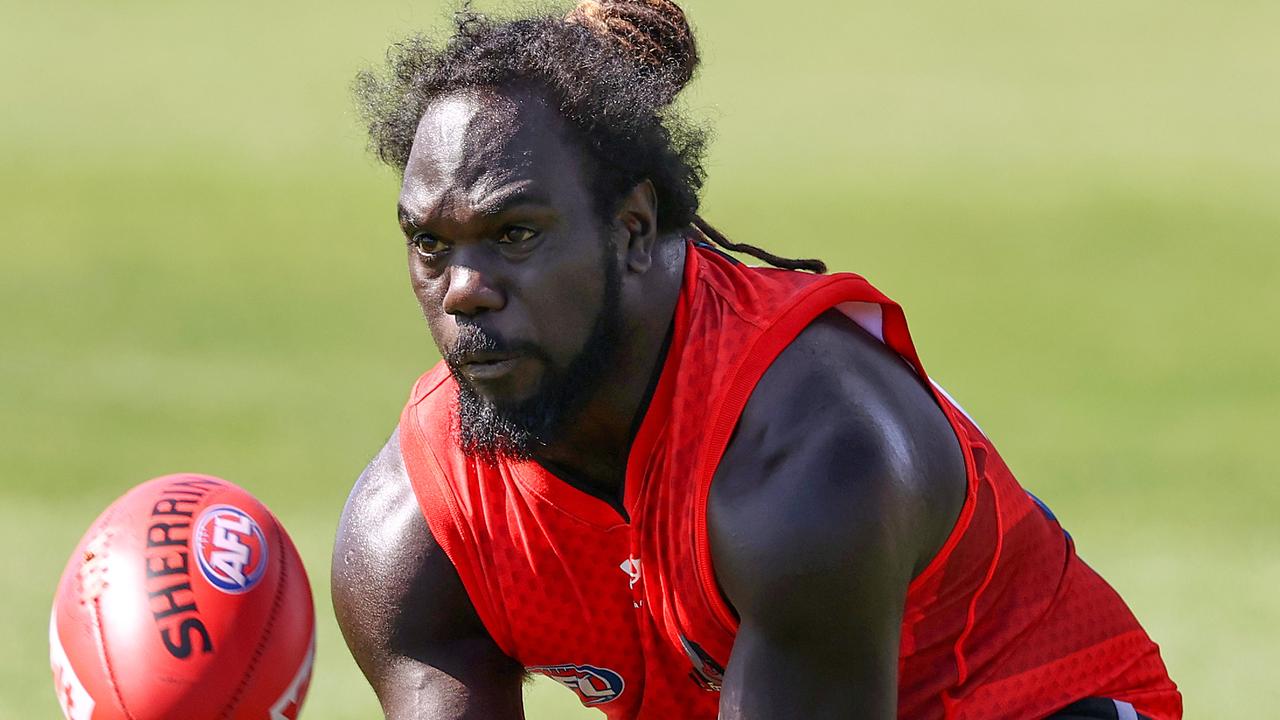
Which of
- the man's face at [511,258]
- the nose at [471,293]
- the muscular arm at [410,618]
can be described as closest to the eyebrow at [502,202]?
the man's face at [511,258]

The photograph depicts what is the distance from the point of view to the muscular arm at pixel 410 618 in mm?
4586

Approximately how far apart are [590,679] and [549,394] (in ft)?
2.67

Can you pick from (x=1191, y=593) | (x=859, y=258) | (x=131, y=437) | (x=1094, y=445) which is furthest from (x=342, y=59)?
(x=1191, y=593)

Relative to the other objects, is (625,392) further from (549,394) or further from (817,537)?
(817,537)

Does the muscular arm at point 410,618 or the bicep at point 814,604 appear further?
the muscular arm at point 410,618

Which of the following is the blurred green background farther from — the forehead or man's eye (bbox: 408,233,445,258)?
man's eye (bbox: 408,233,445,258)

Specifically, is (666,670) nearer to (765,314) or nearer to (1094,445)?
(765,314)

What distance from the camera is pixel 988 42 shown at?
24.4m

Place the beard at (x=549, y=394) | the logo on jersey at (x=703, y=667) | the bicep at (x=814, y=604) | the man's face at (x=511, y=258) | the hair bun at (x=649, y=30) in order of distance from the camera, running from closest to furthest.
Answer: the bicep at (x=814, y=604) → the man's face at (x=511, y=258) → the beard at (x=549, y=394) → the logo on jersey at (x=703, y=667) → the hair bun at (x=649, y=30)

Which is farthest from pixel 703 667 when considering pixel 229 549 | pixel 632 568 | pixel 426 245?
pixel 229 549

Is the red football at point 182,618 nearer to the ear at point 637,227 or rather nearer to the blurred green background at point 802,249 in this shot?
the ear at point 637,227

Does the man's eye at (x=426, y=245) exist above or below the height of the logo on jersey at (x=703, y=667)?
above

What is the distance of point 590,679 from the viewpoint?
181 inches

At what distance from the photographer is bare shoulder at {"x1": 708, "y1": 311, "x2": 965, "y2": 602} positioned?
3928 mm
